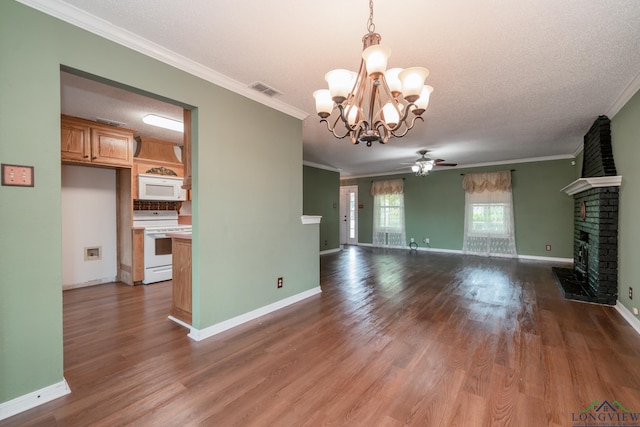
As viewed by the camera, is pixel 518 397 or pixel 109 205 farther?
pixel 109 205

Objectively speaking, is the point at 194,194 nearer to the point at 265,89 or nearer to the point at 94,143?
the point at 265,89

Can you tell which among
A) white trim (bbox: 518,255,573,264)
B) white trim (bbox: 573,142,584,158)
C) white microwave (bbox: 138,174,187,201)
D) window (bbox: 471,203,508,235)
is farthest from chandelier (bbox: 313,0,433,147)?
white trim (bbox: 518,255,573,264)

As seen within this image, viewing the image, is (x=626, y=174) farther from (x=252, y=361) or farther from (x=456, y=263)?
(x=252, y=361)

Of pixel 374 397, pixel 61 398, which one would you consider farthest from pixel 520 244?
pixel 61 398

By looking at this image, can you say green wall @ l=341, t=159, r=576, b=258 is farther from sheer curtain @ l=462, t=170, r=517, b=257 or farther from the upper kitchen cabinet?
the upper kitchen cabinet

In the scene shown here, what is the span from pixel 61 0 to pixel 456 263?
705cm

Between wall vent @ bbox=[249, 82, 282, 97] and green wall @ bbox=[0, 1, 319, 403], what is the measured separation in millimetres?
173

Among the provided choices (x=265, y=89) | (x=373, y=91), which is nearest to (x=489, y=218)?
(x=265, y=89)

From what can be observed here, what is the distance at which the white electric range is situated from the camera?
14.3ft

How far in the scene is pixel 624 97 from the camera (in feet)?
9.87

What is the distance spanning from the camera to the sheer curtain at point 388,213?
8617 mm

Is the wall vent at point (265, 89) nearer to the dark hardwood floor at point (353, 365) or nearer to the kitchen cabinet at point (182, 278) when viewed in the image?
the kitchen cabinet at point (182, 278)

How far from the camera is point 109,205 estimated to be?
4551 millimetres

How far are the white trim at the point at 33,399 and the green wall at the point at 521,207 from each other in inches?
320
